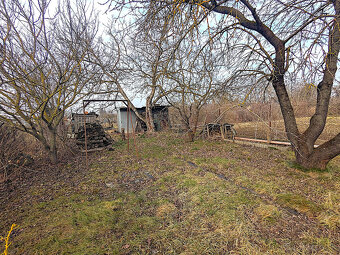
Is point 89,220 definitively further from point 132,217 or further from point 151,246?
point 151,246

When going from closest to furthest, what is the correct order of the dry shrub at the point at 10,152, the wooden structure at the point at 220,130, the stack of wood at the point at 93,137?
the dry shrub at the point at 10,152 < the stack of wood at the point at 93,137 < the wooden structure at the point at 220,130

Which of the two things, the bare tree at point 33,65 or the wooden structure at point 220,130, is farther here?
the wooden structure at point 220,130

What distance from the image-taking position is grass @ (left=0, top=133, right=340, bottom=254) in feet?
→ 6.91

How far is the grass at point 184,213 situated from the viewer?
6.91ft

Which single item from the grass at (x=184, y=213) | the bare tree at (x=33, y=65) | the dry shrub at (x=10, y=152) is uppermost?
the bare tree at (x=33, y=65)

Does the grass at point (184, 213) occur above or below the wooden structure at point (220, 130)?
below

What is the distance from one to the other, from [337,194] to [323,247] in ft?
5.43

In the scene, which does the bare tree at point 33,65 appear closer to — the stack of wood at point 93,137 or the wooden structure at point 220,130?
the stack of wood at point 93,137

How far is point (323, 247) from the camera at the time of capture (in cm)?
196

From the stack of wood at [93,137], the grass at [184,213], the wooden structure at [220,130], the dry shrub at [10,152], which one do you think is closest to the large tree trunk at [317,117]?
the grass at [184,213]

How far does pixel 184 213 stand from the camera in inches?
110

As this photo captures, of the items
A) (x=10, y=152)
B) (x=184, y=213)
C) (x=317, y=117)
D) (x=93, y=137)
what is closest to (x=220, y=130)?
(x=317, y=117)

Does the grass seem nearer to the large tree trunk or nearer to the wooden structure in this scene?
the large tree trunk

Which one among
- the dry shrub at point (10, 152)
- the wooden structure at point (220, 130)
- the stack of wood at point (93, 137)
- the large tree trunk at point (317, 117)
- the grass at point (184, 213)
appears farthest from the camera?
the wooden structure at point (220, 130)
